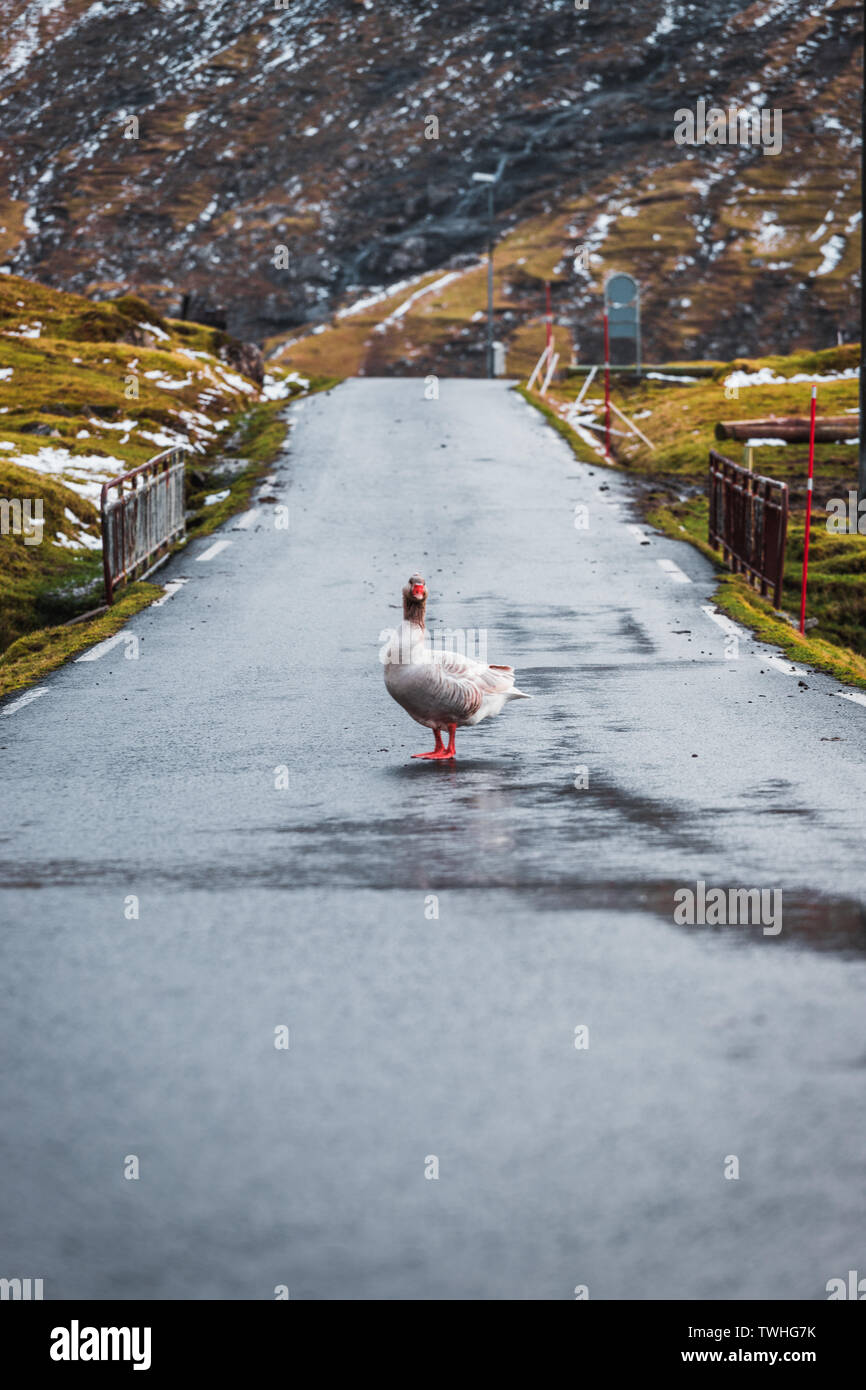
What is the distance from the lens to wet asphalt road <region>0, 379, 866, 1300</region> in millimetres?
4605

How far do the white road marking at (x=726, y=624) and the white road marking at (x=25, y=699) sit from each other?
20.7 feet

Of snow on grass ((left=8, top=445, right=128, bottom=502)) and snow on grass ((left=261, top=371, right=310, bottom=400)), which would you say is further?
snow on grass ((left=261, top=371, right=310, bottom=400))

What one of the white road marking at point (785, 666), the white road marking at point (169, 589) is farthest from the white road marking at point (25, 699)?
the white road marking at point (785, 666)

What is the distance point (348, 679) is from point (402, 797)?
409 cm

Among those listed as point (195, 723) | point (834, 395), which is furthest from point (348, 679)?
point (834, 395)

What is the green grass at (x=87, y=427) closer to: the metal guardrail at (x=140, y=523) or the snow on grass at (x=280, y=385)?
the metal guardrail at (x=140, y=523)

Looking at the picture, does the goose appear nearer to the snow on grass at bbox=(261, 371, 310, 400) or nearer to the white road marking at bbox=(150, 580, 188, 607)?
the white road marking at bbox=(150, 580, 188, 607)

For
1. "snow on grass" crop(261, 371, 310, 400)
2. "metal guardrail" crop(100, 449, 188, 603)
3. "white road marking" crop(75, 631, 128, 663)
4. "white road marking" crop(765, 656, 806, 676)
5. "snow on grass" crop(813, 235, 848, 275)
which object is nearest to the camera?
"white road marking" crop(765, 656, 806, 676)

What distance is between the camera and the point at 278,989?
20.8ft

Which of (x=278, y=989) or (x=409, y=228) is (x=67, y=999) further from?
(x=409, y=228)

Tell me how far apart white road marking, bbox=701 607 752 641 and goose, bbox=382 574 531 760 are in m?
5.77

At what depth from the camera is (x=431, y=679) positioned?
9.69 metres

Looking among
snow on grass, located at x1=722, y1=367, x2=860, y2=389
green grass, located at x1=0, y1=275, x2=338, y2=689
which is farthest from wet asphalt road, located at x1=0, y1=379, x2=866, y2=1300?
snow on grass, located at x1=722, y1=367, x2=860, y2=389
